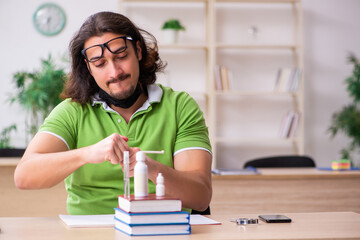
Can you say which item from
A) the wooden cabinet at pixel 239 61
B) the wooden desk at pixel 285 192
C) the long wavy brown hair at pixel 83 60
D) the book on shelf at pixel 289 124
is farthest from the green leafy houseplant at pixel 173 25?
the long wavy brown hair at pixel 83 60

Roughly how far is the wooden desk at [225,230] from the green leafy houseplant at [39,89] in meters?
3.35

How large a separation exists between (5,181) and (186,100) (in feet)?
5.78

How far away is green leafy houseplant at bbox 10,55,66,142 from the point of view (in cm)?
494

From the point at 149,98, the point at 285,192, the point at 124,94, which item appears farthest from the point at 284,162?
the point at 124,94

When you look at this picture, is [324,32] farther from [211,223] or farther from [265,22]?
[211,223]

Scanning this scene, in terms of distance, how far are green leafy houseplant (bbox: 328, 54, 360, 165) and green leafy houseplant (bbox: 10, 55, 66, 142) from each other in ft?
9.10

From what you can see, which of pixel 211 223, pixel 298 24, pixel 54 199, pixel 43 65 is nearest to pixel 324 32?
pixel 298 24

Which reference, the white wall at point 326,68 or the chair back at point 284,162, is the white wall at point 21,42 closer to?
the white wall at point 326,68

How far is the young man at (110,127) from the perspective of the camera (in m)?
1.81

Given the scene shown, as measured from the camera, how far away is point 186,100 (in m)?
2.11

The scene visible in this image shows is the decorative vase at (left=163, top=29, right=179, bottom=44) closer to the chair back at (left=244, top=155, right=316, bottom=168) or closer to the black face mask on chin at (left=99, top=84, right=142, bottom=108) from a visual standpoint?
the chair back at (left=244, top=155, right=316, bottom=168)

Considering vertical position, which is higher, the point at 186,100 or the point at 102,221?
the point at 186,100

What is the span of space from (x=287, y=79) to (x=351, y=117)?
738 mm

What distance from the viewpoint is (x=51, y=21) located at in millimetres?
5445
